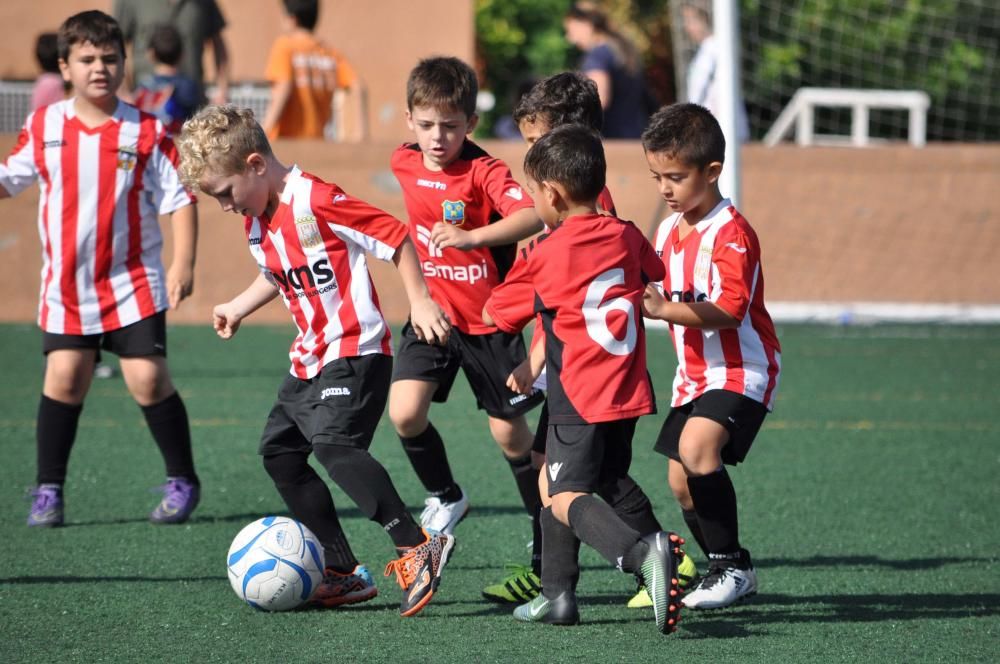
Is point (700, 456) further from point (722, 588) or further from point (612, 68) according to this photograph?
point (612, 68)

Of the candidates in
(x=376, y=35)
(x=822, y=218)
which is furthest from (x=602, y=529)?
(x=376, y=35)

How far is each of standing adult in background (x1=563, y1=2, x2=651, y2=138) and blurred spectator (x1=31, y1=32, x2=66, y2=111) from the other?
3754 millimetres

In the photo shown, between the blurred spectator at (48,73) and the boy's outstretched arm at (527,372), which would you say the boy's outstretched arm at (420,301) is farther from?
the blurred spectator at (48,73)

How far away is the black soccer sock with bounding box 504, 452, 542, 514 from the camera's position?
4.70 meters

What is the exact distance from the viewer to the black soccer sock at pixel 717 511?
165 inches

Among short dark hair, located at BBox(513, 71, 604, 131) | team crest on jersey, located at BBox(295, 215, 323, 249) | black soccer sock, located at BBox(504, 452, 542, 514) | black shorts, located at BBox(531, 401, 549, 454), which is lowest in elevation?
black soccer sock, located at BBox(504, 452, 542, 514)

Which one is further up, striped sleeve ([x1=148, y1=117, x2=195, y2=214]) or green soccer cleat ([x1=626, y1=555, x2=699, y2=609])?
striped sleeve ([x1=148, y1=117, x2=195, y2=214])

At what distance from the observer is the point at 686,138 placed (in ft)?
13.6

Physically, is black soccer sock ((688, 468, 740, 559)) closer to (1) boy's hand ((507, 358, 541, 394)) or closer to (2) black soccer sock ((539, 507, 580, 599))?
(2) black soccer sock ((539, 507, 580, 599))

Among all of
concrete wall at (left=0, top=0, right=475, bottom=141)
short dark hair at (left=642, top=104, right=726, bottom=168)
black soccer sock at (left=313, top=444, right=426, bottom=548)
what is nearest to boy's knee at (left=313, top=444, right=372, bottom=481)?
black soccer sock at (left=313, top=444, right=426, bottom=548)

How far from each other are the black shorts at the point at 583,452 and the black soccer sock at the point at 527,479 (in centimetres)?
76

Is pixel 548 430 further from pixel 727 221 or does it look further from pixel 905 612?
pixel 905 612

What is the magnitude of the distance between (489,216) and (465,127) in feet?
0.99

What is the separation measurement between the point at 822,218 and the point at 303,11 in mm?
4201
